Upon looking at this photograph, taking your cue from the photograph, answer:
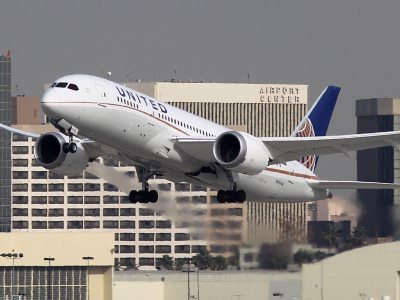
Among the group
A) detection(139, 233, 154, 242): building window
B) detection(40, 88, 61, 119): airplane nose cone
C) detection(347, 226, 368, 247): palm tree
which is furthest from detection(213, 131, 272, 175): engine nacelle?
detection(139, 233, 154, 242): building window

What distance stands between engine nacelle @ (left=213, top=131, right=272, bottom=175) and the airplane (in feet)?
0.14

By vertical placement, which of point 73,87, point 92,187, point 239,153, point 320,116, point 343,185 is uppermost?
point 320,116

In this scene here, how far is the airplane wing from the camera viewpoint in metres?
36.4

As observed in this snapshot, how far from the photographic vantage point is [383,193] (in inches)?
1996

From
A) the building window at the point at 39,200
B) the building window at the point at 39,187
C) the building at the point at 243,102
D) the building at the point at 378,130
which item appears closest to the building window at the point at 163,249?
the building window at the point at 39,200

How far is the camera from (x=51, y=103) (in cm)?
3192

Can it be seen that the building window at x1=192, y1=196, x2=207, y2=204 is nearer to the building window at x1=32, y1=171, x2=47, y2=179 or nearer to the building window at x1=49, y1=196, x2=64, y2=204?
the building window at x1=49, y1=196, x2=64, y2=204

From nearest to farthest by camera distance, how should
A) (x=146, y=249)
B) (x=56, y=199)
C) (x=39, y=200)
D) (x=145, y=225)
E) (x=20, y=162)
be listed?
(x=145, y=225) → (x=146, y=249) → (x=56, y=199) → (x=39, y=200) → (x=20, y=162)

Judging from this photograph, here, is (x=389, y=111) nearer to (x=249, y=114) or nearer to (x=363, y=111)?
(x=363, y=111)

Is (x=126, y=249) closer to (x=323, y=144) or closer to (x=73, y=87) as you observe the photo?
(x=323, y=144)

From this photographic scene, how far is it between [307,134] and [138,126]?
628 inches

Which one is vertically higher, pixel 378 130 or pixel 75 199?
pixel 378 130

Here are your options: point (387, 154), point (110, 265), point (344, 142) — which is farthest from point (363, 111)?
point (344, 142)

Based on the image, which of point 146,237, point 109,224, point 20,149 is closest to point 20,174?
point 20,149
